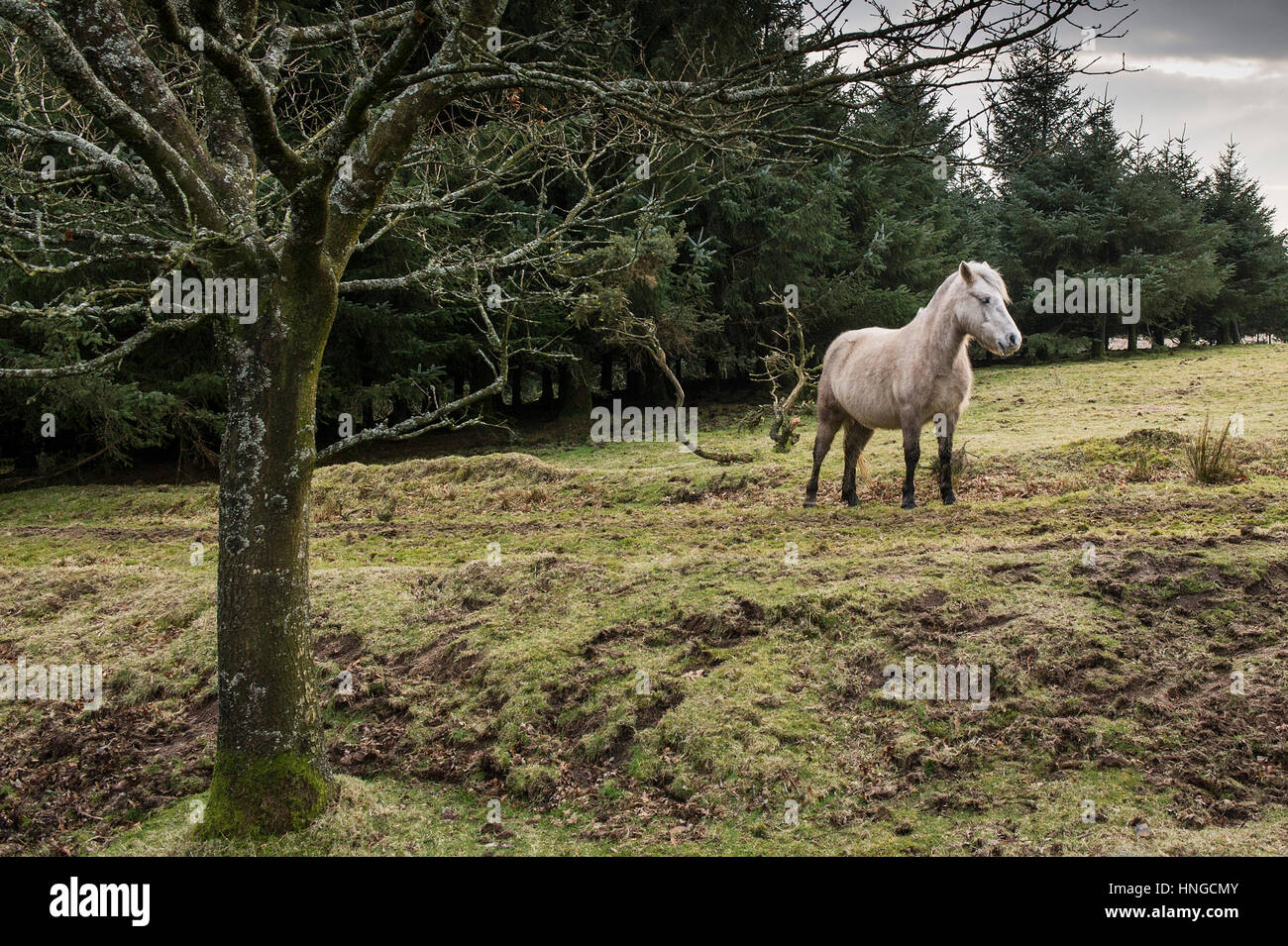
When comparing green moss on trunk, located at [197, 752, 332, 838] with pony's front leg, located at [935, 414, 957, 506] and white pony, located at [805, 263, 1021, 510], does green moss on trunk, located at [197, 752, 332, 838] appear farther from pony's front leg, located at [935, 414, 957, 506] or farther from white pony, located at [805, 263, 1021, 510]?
pony's front leg, located at [935, 414, 957, 506]

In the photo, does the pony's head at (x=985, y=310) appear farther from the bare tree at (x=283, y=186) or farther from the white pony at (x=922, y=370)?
the bare tree at (x=283, y=186)

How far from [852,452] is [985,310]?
2226 millimetres

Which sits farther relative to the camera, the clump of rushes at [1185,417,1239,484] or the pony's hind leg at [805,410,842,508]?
the pony's hind leg at [805,410,842,508]

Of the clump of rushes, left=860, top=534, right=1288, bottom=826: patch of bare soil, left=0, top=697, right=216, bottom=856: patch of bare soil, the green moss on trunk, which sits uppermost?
the clump of rushes

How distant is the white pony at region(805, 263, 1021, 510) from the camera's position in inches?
332

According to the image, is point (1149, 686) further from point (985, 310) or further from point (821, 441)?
point (821, 441)

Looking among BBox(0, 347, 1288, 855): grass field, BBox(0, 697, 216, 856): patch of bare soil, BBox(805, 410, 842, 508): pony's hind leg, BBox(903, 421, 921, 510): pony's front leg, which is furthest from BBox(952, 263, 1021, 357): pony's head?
BBox(0, 697, 216, 856): patch of bare soil

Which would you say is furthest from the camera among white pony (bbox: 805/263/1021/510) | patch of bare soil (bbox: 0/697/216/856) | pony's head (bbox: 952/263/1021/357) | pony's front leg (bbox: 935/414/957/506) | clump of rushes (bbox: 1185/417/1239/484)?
pony's front leg (bbox: 935/414/957/506)

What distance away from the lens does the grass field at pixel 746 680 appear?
4.47 m

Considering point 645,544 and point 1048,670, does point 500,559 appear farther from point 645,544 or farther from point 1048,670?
point 1048,670

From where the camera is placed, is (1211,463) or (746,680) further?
(1211,463)

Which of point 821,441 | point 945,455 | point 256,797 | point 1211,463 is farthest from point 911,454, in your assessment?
point 256,797

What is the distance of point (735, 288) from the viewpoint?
21.0 meters

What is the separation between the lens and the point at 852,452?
9.92m
